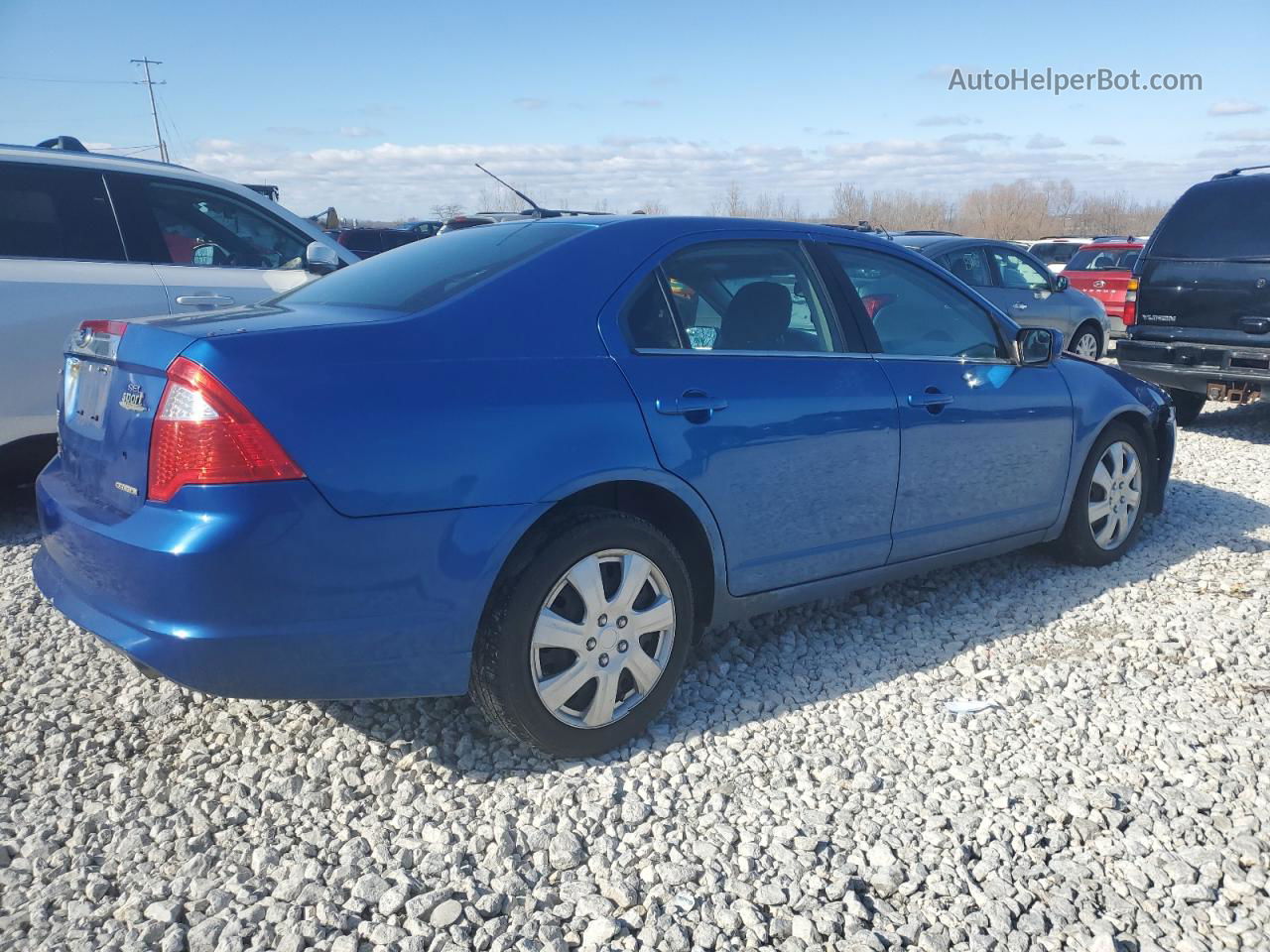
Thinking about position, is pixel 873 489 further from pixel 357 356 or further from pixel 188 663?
pixel 188 663

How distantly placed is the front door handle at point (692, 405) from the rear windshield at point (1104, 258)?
582 inches

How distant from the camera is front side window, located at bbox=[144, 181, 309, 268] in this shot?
532 cm

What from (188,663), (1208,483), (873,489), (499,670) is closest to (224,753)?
(188,663)

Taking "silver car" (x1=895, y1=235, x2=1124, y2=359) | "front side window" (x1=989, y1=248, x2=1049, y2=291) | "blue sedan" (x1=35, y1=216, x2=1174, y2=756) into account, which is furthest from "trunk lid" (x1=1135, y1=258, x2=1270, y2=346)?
"blue sedan" (x1=35, y1=216, x2=1174, y2=756)

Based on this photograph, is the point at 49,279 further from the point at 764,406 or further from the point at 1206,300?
the point at 1206,300

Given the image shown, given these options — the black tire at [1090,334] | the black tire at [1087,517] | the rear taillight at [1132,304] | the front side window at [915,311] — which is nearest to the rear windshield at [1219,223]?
the rear taillight at [1132,304]

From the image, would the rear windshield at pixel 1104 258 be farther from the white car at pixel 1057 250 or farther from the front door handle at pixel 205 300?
the front door handle at pixel 205 300

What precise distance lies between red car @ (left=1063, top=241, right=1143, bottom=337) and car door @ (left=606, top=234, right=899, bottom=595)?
10.7m

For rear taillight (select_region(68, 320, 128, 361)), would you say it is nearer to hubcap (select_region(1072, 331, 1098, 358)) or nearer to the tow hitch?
the tow hitch

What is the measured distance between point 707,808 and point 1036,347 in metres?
2.60

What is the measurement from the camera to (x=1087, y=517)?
15.7 ft

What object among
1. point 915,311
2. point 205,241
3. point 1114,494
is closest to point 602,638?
point 915,311

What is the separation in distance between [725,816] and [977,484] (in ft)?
6.45

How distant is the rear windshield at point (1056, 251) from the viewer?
21.3 m
